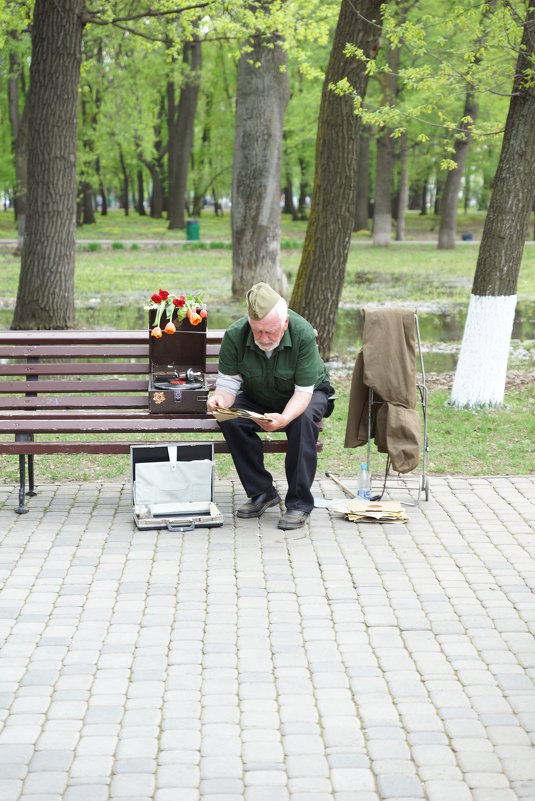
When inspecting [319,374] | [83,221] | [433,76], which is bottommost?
[83,221]

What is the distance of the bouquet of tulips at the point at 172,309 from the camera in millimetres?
6656

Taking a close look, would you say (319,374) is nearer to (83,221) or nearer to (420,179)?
(83,221)

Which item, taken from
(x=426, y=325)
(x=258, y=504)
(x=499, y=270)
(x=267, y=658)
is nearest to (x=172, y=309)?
(x=258, y=504)

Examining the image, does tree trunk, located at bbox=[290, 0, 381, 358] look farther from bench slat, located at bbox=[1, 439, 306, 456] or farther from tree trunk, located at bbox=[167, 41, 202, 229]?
tree trunk, located at bbox=[167, 41, 202, 229]

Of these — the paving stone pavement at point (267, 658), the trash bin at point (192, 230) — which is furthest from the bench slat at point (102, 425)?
the trash bin at point (192, 230)

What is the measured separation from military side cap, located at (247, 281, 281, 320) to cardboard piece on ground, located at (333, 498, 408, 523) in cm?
133

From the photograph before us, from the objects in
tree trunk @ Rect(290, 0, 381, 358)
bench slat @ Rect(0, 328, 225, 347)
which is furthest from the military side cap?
tree trunk @ Rect(290, 0, 381, 358)

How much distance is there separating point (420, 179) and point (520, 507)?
45.2 m

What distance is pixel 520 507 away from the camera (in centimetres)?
675

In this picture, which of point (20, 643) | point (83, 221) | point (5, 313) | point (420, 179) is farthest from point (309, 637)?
point (420, 179)

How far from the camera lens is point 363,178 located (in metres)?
38.5

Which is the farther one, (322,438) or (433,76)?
(433,76)

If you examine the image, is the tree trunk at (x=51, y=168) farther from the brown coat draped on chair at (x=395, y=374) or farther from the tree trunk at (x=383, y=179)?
the tree trunk at (x=383, y=179)

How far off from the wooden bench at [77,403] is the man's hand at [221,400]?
0.22 metres
